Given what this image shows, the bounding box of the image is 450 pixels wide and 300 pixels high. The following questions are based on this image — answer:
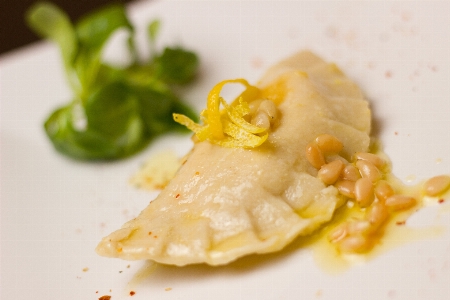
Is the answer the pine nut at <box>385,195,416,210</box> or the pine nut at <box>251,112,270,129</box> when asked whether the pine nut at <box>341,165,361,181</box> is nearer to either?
the pine nut at <box>385,195,416,210</box>

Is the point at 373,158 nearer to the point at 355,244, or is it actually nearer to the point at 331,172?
the point at 331,172

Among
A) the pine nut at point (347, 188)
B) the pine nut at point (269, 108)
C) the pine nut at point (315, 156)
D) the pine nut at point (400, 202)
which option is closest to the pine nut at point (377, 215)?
the pine nut at point (400, 202)

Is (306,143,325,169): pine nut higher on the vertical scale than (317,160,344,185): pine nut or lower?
higher

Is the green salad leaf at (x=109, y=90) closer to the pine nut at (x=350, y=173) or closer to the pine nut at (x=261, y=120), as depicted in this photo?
the pine nut at (x=261, y=120)

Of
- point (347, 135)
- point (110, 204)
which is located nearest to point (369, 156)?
point (347, 135)

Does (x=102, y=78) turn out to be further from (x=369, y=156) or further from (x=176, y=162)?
A: (x=369, y=156)

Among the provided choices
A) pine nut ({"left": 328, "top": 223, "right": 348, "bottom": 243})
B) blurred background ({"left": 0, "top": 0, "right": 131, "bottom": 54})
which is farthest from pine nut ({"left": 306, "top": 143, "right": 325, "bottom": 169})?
blurred background ({"left": 0, "top": 0, "right": 131, "bottom": 54})

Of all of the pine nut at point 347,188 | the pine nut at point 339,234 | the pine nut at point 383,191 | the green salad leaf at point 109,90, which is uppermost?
the green salad leaf at point 109,90
